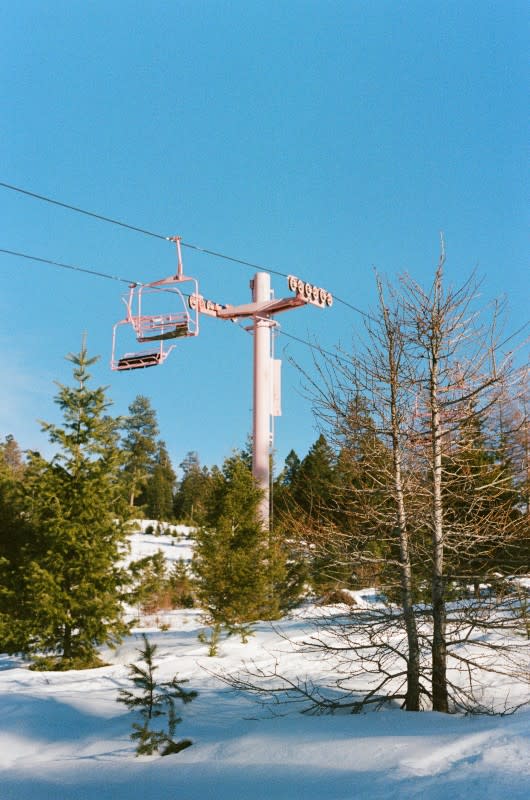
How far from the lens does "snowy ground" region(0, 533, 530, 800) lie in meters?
4.89

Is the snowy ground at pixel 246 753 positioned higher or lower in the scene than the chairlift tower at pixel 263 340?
lower

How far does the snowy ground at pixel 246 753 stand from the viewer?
4895 mm

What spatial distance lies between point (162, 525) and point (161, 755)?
116 ft

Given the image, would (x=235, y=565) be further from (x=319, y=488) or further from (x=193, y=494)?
(x=193, y=494)

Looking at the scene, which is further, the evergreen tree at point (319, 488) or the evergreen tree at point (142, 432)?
the evergreen tree at point (142, 432)

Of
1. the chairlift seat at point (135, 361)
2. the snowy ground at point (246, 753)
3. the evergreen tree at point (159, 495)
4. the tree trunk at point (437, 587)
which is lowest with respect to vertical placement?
the snowy ground at point (246, 753)

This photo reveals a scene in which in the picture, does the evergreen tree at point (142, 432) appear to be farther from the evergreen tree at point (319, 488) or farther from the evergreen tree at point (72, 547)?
the evergreen tree at point (72, 547)

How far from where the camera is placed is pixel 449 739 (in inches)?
225

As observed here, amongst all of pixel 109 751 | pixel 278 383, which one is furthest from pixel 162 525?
pixel 109 751

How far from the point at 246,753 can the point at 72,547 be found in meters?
7.23

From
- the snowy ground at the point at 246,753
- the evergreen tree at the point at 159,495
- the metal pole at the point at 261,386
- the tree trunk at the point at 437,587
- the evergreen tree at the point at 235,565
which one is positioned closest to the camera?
the snowy ground at the point at 246,753

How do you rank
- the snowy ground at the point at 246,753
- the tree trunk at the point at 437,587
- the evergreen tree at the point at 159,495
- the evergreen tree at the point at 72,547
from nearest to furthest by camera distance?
the snowy ground at the point at 246,753 < the tree trunk at the point at 437,587 < the evergreen tree at the point at 72,547 < the evergreen tree at the point at 159,495

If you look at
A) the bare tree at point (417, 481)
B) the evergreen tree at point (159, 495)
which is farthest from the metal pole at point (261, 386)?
the evergreen tree at point (159, 495)

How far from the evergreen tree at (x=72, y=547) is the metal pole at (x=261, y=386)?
228 inches
